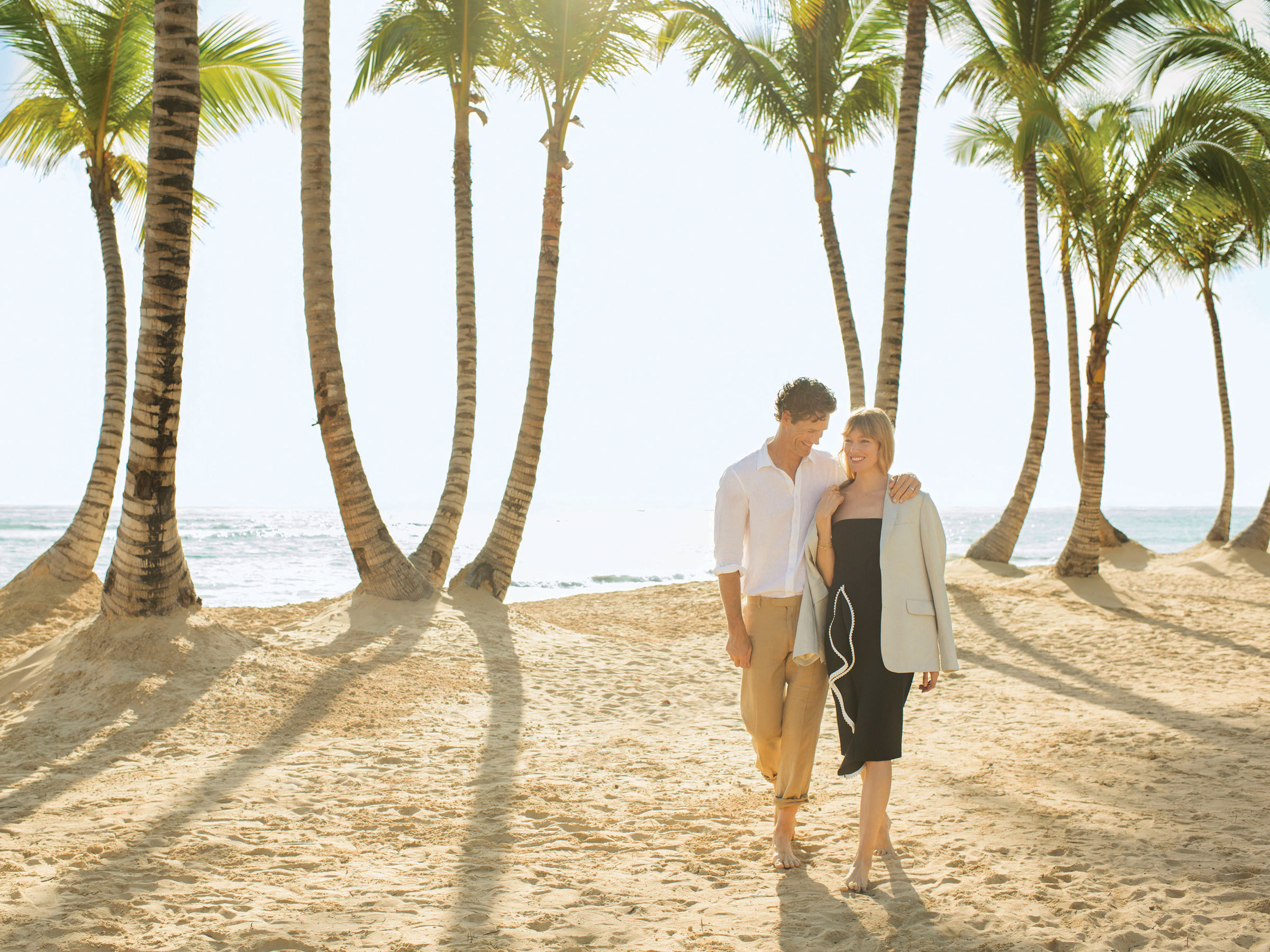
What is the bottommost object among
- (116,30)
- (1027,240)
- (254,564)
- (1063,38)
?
(254,564)

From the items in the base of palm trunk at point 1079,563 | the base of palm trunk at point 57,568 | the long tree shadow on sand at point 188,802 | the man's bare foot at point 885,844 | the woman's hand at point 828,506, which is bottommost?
the long tree shadow on sand at point 188,802

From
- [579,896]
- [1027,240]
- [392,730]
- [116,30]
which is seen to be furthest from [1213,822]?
[116,30]

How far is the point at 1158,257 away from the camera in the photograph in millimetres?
14930

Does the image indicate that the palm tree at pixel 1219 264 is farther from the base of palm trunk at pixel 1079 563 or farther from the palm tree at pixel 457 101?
A: the palm tree at pixel 457 101

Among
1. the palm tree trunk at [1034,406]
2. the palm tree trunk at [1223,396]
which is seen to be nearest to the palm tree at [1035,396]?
the palm tree trunk at [1034,406]

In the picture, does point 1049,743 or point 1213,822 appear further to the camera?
point 1049,743

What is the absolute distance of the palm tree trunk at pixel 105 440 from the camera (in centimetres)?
1059

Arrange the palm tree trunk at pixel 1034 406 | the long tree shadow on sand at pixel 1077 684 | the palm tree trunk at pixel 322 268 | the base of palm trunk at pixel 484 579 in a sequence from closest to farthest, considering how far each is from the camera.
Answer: the long tree shadow on sand at pixel 1077 684 → the palm tree trunk at pixel 322 268 → the base of palm trunk at pixel 484 579 → the palm tree trunk at pixel 1034 406

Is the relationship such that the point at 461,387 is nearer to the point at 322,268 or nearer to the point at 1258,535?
the point at 322,268

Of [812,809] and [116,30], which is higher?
[116,30]

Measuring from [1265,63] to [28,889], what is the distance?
18.9m

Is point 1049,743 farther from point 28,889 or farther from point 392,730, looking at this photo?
point 28,889

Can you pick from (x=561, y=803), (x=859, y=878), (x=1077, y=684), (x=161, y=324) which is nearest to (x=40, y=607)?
(x=161, y=324)

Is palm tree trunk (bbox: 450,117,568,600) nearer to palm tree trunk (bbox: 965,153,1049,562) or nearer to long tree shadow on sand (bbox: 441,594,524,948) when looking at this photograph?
long tree shadow on sand (bbox: 441,594,524,948)
